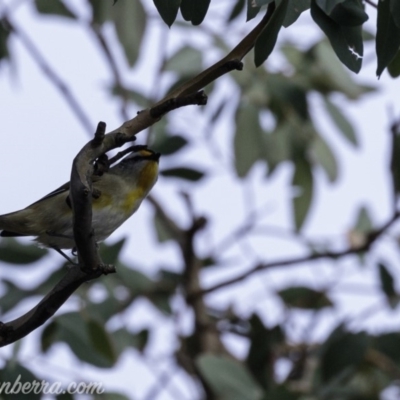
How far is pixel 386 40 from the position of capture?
190 cm

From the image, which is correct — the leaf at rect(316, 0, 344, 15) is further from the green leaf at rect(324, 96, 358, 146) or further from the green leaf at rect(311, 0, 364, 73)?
the green leaf at rect(324, 96, 358, 146)

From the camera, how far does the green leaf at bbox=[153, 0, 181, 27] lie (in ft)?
5.92

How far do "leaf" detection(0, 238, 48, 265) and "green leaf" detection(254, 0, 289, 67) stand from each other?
218cm

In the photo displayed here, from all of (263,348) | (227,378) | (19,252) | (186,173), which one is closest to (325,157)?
(186,173)

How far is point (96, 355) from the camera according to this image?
3.21 m

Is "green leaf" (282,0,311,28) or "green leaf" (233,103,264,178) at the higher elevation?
"green leaf" (282,0,311,28)

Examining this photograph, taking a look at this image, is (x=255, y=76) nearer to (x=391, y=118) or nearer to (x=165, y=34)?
(x=165, y=34)

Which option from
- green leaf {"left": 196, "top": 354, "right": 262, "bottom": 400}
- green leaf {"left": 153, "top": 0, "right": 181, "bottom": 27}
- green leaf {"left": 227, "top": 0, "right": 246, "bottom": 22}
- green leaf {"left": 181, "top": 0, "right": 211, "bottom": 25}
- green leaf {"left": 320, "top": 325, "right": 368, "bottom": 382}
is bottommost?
green leaf {"left": 320, "top": 325, "right": 368, "bottom": 382}

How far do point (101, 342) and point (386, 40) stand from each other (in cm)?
179

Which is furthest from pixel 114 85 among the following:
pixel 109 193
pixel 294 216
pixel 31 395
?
pixel 31 395

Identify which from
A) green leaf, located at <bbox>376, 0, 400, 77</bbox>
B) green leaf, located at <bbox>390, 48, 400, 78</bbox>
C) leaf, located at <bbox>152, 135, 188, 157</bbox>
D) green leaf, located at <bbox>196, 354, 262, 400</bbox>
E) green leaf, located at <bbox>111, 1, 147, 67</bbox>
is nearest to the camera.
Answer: green leaf, located at <bbox>376, 0, 400, 77</bbox>

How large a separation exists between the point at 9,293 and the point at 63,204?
54 cm

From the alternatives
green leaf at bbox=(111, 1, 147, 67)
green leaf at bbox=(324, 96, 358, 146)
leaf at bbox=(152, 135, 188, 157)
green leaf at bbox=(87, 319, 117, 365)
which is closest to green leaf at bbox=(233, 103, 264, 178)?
leaf at bbox=(152, 135, 188, 157)

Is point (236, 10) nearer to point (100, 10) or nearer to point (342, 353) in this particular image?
point (100, 10)
